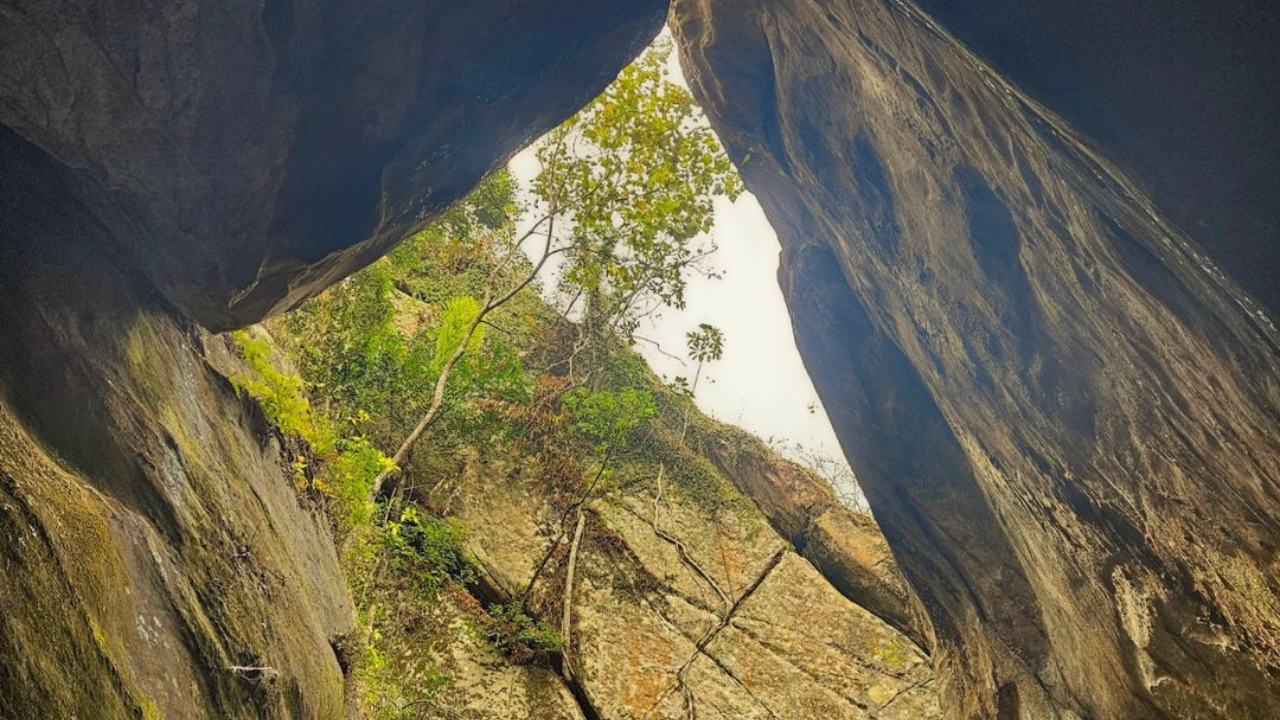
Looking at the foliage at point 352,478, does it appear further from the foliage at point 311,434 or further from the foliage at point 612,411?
the foliage at point 612,411

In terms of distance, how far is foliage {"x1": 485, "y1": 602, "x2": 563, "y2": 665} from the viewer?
1332cm

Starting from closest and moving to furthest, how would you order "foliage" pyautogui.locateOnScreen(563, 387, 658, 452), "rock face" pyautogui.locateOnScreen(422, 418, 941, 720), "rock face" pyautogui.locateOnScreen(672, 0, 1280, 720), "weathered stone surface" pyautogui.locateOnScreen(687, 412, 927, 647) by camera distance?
"rock face" pyautogui.locateOnScreen(672, 0, 1280, 720), "rock face" pyautogui.locateOnScreen(422, 418, 941, 720), "foliage" pyautogui.locateOnScreen(563, 387, 658, 452), "weathered stone surface" pyautogui.locateOnScreen(687, 412, 927, 647)

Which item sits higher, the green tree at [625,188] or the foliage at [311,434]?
the green tree at [625,188]

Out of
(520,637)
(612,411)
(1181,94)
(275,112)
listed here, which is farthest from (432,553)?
(1181,94)

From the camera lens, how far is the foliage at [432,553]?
494 inches

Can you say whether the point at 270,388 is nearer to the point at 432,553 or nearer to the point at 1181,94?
the point at 1181,94

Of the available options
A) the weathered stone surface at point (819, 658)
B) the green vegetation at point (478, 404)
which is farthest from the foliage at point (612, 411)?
the weathered stone surface at point (819, 658)

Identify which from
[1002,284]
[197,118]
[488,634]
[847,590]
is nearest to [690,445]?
[847,590]

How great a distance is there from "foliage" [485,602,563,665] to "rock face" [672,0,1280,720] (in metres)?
6.19

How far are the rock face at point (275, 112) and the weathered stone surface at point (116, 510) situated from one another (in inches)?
15.0

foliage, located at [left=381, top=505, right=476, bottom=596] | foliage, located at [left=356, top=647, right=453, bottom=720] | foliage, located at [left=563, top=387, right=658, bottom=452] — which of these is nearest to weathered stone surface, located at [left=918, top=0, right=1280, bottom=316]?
foliage, located at [left=356, top=647, right=453, bottom=720]

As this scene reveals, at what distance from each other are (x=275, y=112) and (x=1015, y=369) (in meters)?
5.99

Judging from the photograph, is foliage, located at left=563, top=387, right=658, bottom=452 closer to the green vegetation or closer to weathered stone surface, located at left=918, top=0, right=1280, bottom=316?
the green vegetation

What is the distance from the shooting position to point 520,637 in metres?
13.3
